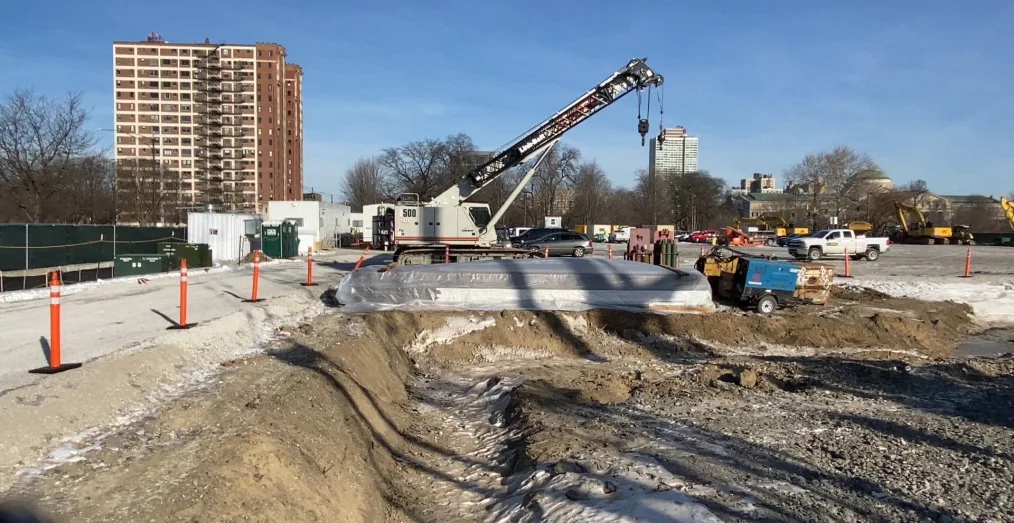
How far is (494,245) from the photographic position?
1948 centimetres

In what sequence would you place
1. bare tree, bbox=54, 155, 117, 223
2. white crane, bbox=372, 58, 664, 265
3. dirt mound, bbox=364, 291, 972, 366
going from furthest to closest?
1. bare tree, bbox=54, 155, 117, 223
2. white crane, bbox=372, 58, 664, 265
3. dirt mound, bbox=364, 291, 972, 366

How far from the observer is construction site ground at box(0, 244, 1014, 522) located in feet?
14.9

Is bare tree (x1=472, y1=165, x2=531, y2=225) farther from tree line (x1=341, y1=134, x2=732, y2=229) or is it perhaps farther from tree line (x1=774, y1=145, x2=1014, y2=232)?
tree line (x1=774, y1=145, x2=1014, y2=232)

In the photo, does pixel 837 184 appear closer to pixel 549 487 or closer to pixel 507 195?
pixel 507 195

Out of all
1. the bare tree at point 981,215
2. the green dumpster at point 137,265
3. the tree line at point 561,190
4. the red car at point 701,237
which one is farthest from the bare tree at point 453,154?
the bare tree at point 981,215

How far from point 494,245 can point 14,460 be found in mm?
15333

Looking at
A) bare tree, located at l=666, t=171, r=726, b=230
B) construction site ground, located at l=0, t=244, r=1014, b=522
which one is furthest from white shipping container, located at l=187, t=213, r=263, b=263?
bare tree, located at l=666, t=171, r=726, b=230

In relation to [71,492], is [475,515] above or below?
below

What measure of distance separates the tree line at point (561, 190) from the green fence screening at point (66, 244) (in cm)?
4297

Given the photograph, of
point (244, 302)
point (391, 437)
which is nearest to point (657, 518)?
point (391, 437)

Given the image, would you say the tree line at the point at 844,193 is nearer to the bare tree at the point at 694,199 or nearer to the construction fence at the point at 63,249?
the bare tree at the point at 694,199

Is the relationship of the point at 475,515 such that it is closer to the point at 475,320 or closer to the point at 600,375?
the point at 600,375

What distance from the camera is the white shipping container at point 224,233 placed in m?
28.8

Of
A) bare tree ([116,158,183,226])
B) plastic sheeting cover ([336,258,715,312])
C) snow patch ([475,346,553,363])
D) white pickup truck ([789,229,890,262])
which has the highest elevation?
bare tree ([116,158,183,226])
